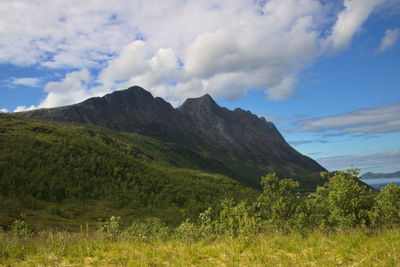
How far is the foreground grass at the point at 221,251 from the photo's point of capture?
825 centimetres

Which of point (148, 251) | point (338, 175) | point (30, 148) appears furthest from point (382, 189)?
point (30, 148)

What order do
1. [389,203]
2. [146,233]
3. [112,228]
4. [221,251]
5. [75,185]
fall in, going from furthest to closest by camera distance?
[75,185] < [389,203] < [146,233] < [112,228] < [221,251]

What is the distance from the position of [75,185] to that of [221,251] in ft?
221

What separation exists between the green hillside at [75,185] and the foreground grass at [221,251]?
37109 mm

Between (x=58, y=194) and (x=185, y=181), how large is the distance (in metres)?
55.0

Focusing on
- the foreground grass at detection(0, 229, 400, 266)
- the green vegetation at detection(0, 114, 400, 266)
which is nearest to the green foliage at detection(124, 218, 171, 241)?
the green vegetation at detection(0, 114, 400, 266)

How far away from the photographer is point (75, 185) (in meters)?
67.8

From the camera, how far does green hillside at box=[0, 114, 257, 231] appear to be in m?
53.7

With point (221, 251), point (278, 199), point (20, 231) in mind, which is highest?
point (278, 199)

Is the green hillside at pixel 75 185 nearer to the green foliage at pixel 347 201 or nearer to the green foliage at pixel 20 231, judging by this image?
the green foliage at pixel 20 231

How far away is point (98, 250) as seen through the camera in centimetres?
1012

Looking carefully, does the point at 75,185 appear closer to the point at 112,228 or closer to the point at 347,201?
the point at 112,228

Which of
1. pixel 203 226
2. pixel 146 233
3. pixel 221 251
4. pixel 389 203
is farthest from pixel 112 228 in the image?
pixel 389 203

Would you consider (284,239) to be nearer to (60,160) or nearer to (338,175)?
Answer: (338,175)
